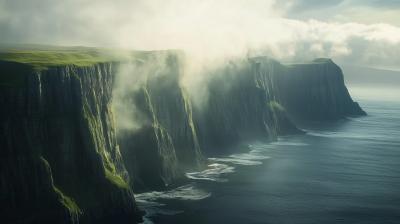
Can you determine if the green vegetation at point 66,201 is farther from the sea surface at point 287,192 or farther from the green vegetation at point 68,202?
the sea surface at point 287,192

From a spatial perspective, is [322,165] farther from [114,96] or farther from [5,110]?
[5,110]

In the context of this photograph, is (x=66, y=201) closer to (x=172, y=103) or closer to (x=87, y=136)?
(x=87, y=136)

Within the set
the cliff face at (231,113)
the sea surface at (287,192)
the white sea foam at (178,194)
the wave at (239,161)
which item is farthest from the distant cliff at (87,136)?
the cliff face at (231,113)

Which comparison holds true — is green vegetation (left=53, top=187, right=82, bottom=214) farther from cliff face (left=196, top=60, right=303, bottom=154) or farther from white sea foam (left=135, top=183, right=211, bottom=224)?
cliff face (left=196, top=60, right=303, bottom=154)

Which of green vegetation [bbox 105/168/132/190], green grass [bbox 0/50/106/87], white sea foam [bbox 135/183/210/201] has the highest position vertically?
green grass [bbox 0/50/106/87]

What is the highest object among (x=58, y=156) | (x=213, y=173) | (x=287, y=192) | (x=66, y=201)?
(x=58, y=156)

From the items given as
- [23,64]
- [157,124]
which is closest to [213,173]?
[157,124]

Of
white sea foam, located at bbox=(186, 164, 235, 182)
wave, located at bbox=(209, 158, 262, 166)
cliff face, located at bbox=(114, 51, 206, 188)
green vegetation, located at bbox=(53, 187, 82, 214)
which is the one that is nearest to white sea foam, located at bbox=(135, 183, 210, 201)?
cliff face, located at bbox=(114, 51, 206, 188)
